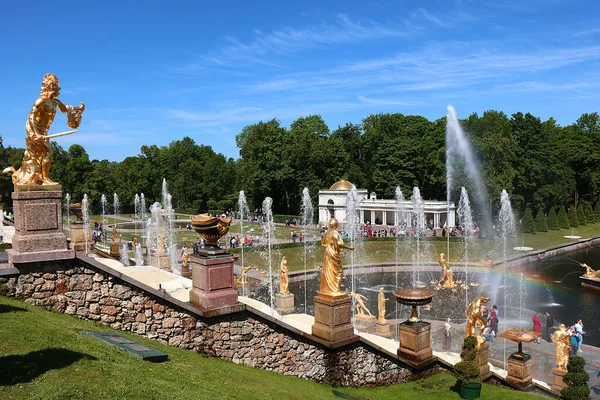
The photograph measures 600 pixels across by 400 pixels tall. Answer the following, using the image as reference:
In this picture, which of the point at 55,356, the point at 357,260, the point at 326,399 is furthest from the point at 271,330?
the point at 357,260

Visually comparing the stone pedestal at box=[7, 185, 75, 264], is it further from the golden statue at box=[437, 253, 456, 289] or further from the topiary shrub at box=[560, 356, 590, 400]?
the golden statue at box=[437, 253, 456, 289]

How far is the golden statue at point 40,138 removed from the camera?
998 cm

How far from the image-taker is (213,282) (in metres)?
10.0

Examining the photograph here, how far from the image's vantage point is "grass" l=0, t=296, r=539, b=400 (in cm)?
600

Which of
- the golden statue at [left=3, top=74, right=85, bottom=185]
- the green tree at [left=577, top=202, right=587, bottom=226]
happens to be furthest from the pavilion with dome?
the golden statue at [left=3, top=74, right=85, bottom=185]

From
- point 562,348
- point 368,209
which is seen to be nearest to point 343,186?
point 368,209

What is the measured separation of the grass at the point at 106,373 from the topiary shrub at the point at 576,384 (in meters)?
0.96

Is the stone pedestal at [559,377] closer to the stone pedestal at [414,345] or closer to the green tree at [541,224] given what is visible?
the stone pedestal at [414,345]

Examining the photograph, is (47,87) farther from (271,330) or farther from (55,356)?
(271,330)

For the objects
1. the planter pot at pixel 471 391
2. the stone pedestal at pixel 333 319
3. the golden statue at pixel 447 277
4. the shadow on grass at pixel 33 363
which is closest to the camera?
the shadow on grass at pixel 33 363

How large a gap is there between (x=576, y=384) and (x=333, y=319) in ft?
17.2

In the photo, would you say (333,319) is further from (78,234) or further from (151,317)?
(78,234)

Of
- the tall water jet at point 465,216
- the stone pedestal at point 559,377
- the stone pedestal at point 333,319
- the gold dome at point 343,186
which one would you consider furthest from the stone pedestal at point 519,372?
the gold dome at point 343,186

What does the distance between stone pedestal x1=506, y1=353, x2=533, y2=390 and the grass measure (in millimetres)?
959
